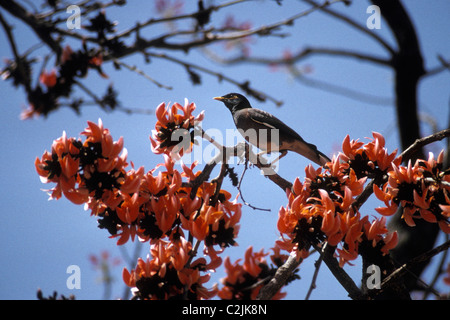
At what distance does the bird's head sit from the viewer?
4.45 metres

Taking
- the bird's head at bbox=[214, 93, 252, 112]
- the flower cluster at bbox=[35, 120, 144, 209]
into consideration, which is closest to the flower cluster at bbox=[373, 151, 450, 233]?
the flower cluster at bbox=[35, 120, 144, 209]

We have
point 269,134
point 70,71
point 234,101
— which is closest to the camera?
point 70,71

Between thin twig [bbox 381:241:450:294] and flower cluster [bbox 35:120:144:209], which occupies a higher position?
flower cluster [bbox 35:120:144:209]

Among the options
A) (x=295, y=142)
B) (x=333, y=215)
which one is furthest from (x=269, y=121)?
(x=333, y=215)

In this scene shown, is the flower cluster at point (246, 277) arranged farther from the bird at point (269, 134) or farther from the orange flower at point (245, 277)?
the bird at point (269, 134)

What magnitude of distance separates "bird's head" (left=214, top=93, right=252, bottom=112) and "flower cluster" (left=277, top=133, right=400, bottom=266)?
2465mm

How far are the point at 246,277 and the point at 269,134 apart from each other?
1945 millimetres

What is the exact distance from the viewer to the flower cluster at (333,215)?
1.82 meters

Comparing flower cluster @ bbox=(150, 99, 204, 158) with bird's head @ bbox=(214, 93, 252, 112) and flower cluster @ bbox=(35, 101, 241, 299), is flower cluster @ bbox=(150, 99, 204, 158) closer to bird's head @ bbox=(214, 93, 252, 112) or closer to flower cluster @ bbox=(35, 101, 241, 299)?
Answer: flower cluster @ bbox=(35, 101, 241, 299)

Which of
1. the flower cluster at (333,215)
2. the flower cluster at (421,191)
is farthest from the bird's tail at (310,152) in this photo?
the flower cluster at (421,191)

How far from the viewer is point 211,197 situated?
2170 mm

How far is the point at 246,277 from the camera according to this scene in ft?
7.18

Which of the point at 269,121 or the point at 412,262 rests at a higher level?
the point at 269,121

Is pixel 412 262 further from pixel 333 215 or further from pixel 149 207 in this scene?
pixel 149 207
